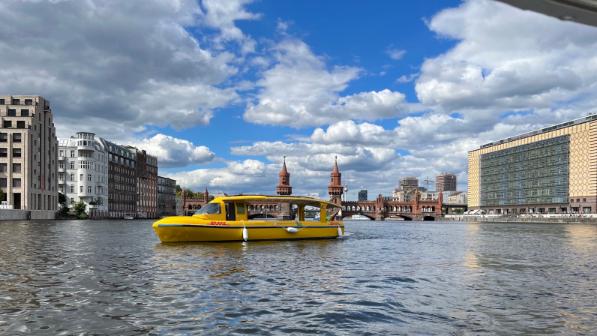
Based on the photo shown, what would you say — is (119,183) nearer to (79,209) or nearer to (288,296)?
(79,209)

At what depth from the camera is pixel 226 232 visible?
135ft

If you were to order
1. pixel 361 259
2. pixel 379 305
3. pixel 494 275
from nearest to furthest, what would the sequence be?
pixel 379 305 < pixel 494 275 < pixel 361 259

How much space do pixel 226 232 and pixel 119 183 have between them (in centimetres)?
15597

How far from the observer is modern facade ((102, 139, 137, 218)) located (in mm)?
179875

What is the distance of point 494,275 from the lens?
24000mm

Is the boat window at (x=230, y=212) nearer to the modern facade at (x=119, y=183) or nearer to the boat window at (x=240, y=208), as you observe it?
the boat window at (x=240, y=208)

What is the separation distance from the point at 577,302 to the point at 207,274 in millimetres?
13711

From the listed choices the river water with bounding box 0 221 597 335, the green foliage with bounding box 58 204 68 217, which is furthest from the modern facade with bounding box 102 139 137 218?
the river water with bounding box 0 221 597 335

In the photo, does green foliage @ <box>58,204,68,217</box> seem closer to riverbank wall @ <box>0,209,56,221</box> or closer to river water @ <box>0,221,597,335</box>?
riverbank wall @ <box>0,209,56,221</box>

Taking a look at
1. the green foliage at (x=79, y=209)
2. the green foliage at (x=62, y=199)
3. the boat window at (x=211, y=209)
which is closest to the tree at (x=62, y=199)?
the green foliage at (x=62, y=199)

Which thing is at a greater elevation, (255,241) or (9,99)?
(9,99)

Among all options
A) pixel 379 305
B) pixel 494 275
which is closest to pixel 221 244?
pixel 494 275

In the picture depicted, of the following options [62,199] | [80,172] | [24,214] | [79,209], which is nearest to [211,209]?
[24,214]

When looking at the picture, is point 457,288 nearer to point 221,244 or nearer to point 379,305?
point 379,305
